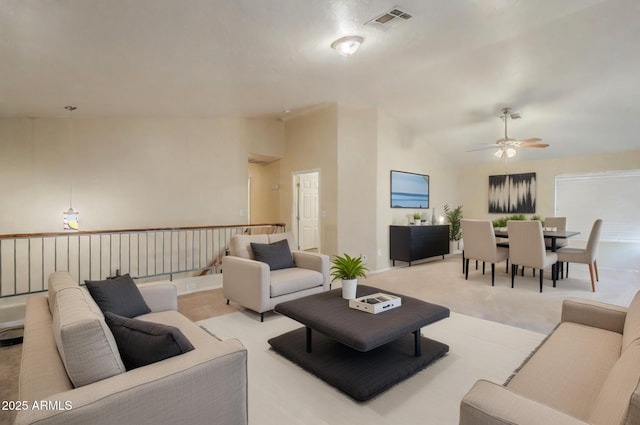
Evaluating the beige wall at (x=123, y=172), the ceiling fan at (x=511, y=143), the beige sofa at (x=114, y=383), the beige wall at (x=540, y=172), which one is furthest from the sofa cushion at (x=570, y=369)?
the beige wall at (x=540, y=172)

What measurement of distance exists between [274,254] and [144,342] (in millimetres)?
2597

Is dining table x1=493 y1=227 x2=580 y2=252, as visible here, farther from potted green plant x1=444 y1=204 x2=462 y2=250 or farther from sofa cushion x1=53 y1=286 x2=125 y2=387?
sofa cushion x1=53 y1=286 x2=125 y2=387

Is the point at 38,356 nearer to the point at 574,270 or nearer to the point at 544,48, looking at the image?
the point at 544,48

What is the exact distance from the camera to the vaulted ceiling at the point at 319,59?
252cm

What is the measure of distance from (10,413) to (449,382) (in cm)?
273

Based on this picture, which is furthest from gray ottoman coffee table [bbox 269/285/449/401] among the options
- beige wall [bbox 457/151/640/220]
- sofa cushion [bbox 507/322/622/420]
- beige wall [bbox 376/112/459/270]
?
beige wall [bbox 457/151/640/220]

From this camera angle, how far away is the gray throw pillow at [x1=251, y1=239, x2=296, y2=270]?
387cm

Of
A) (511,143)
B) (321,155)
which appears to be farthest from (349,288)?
(511,143)

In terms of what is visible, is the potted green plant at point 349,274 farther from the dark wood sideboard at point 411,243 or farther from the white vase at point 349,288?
the dark wood sideboard at point 411,243

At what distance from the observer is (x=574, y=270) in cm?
595

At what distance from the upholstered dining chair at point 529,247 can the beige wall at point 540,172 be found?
3059mm

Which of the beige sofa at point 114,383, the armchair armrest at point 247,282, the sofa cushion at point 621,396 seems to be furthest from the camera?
the armchair armrest at point 247,282

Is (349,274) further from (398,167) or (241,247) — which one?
(398,167)

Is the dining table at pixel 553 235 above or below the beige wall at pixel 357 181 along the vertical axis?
below
